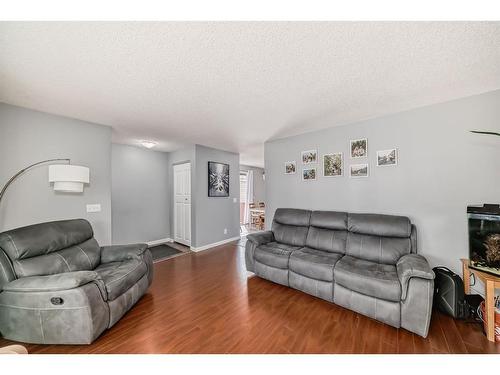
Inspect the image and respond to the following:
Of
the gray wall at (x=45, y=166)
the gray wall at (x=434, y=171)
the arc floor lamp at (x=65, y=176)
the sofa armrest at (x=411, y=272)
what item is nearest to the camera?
the sofa armrest at (x=411, y=272)

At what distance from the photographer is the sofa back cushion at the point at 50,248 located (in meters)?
1.77

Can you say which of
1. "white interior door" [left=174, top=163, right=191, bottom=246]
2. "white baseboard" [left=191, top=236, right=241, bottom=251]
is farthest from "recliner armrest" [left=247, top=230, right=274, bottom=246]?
"white interior door" [left=174, top=163, right=191, bottom=246]

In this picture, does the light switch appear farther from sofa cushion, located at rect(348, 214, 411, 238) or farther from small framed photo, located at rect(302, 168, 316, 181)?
sofa cushion, located at rect(348, 214, 411, 238)

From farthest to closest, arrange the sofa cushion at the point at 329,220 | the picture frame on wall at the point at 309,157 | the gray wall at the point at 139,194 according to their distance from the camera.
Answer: the gray wall at the point at 139,194 < the picture frame on wall at the point at 309,157 < the sofa cushion at the point at 329,220

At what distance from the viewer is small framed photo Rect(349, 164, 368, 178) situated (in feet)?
9.34

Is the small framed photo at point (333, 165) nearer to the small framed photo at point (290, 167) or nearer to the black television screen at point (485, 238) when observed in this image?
the small framed photo at point (290, 167)

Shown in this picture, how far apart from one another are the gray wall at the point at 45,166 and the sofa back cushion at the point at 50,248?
0.48m

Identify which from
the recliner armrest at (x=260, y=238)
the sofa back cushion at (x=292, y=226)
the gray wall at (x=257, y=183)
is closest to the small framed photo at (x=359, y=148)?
the sofa back cushion at (x=292, y=226)

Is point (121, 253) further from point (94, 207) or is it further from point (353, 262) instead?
point (353, 262)

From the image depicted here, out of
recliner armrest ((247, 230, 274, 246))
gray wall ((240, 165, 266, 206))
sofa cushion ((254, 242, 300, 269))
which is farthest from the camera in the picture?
gray wall ((240, 165, 266, 206))

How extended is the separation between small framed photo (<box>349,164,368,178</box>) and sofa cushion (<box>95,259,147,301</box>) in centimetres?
314

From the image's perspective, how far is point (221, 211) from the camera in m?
4.84

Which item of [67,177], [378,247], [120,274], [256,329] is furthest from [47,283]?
[378,247]
